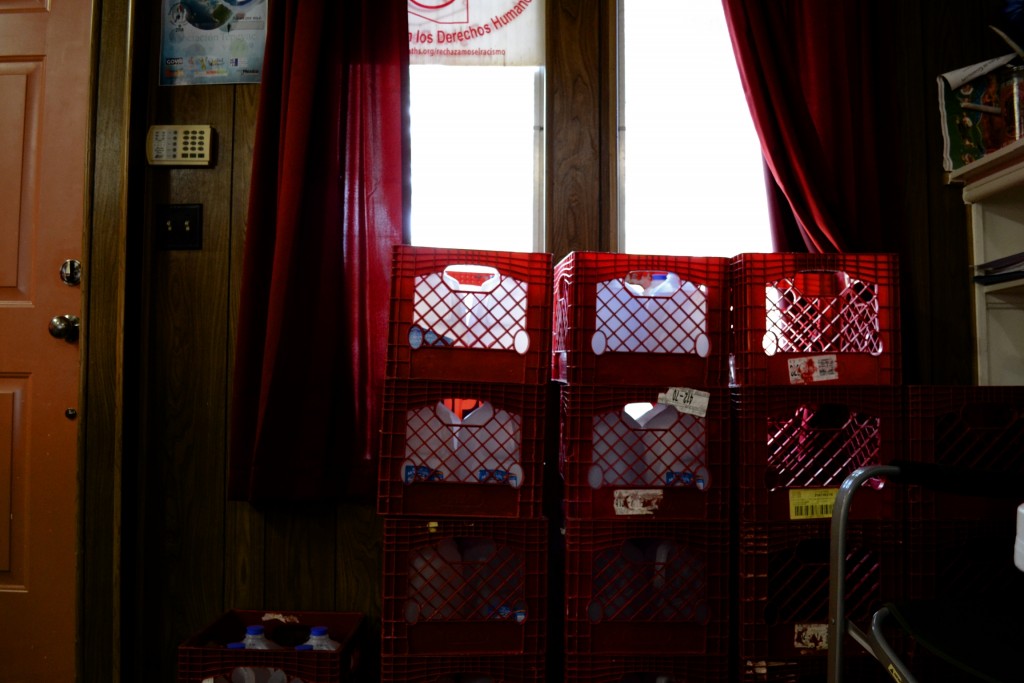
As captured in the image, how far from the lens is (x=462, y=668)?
4.68 ft

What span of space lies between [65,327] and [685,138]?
2.04 meters

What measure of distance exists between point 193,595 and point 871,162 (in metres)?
2.45

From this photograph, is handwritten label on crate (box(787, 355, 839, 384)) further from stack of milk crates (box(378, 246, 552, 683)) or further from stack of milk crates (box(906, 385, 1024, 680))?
stack of milk crates (box(378, 246, 552, 683))

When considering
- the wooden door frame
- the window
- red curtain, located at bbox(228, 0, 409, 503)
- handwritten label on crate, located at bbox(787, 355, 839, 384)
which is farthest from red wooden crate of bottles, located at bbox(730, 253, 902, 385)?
the wooden door frame

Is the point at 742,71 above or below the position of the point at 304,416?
above

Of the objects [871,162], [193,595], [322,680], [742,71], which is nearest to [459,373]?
[322,680]

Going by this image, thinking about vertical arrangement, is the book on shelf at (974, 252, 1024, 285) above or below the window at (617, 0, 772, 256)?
below

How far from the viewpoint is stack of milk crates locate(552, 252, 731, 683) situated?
56.6 inches

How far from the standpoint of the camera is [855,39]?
194cm

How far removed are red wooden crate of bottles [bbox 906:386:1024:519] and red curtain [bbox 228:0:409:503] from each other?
1396mm

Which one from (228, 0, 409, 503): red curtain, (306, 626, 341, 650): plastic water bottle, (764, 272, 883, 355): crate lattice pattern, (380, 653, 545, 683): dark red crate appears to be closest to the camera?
(380, 653, 545, 683): dark red crate

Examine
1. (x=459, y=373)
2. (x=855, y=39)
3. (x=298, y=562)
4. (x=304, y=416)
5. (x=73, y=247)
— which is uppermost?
(x=855, y=39)

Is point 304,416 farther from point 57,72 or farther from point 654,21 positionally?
point 654,21

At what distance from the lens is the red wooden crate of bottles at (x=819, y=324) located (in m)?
1.48
